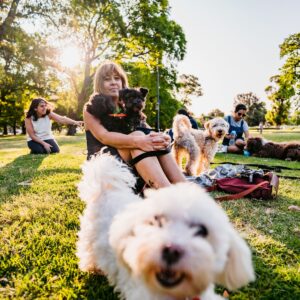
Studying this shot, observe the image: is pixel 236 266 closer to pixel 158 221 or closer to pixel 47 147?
Answer: pixel 158 221

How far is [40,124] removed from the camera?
9922mm

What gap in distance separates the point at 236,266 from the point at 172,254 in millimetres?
399

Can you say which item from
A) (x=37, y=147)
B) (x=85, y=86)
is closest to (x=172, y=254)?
(x=37, y=147)

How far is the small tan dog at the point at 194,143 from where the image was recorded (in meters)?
7.37

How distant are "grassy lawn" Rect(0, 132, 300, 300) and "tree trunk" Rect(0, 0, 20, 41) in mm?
14621

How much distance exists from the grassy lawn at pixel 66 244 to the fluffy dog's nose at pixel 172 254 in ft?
3.34

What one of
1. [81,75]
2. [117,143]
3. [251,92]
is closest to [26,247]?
[117,143]

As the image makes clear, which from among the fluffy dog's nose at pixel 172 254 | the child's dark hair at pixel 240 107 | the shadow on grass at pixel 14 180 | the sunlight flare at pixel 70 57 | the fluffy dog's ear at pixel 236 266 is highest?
the sunlight flare at pixel 70 57

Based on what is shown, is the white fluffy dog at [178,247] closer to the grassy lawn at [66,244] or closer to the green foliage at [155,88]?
the grassy lawn at [66,244]

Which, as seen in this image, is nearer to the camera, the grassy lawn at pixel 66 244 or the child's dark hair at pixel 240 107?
the grassy lawn at pixel 66 244

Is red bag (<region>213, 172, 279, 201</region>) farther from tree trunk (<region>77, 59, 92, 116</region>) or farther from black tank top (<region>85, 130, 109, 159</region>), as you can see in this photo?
tree trunk (<region>77, 59, 92, 116</region>)

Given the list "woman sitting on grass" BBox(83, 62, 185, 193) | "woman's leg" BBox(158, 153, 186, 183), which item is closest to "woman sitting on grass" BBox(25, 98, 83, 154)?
"woman sitting on grass" BBox(83, 62, 185, 193)

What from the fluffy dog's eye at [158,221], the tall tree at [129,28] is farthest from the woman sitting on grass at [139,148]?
the tall tree at [129,28]

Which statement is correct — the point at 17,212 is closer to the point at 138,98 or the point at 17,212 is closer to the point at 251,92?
the point at 138,98
